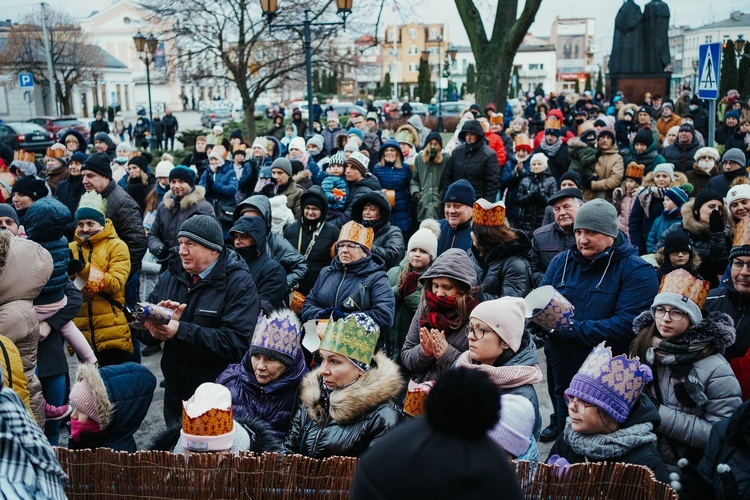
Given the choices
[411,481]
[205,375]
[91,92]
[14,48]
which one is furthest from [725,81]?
[91,92]

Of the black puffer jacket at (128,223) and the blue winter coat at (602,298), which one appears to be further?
the black puffer jacket at (128,223)

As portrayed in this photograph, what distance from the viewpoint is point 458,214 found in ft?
20.2

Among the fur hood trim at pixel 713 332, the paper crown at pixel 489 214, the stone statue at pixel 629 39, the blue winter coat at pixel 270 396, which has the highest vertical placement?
the stone statue at pixel 629 39

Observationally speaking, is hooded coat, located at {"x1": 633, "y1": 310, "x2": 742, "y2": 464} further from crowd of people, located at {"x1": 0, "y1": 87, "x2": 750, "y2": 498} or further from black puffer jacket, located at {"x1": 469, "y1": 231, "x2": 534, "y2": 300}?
black puffer jacket, located at {"x1": 469, "y1": 231, "x2": 534, "y2": 300}

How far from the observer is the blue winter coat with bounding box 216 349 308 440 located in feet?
13.2

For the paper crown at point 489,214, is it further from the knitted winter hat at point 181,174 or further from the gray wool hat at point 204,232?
the knitted winter hat at point 181,174

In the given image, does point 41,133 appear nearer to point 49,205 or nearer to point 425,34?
point 49,205

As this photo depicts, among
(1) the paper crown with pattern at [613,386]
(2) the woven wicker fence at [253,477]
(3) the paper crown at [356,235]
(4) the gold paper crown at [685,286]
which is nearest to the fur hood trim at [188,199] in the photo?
(3) the paper crown at [356,235]

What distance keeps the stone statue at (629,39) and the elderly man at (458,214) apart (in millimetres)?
16435

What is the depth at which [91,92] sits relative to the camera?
238 feet

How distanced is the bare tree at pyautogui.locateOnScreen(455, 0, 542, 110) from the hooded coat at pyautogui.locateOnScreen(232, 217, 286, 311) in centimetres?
1334

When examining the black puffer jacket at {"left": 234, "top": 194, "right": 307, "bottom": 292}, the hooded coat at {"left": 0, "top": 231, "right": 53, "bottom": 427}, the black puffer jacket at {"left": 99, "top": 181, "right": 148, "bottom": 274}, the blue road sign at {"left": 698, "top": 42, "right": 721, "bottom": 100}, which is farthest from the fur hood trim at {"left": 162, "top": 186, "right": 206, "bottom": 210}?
the blue road sign at {"left": 698, "top": 42, "right": 721, "bottom": 100}

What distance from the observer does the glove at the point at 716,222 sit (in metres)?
6.20

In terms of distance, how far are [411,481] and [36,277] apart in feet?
10.8
